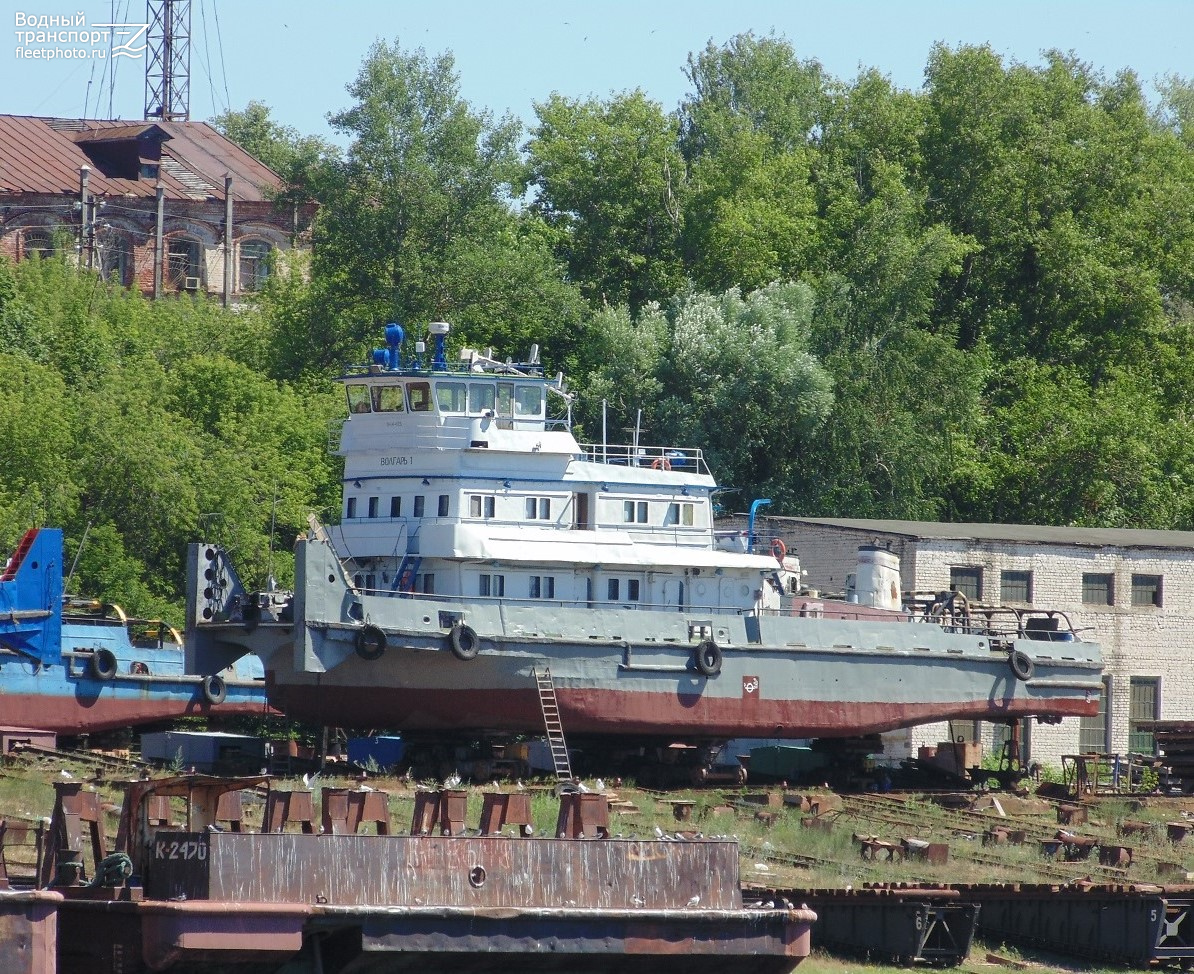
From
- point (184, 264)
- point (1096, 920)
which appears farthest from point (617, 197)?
point (1096, 920)

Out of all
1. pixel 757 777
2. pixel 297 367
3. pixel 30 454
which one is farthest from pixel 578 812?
pixel 297 367

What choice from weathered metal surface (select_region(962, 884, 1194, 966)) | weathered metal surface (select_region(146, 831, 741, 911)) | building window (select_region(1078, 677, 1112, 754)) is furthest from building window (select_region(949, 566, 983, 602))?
weathered metal surface (select_region(146, 831, 741, 911))

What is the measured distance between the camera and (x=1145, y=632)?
140 ft

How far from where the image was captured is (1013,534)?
4269 cm

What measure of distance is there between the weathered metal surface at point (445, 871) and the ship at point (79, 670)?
14.2m

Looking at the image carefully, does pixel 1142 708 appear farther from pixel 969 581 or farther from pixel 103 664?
pixel 103 664

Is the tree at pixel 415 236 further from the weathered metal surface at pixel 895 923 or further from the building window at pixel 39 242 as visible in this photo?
the weathered metal surface at pixel 895 923

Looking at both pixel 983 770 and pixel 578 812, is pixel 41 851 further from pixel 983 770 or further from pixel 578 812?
pixel 983 770

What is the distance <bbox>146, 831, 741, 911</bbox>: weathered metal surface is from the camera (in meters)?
17.2

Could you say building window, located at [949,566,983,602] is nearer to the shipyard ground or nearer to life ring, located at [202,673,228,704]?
the shipyard ground

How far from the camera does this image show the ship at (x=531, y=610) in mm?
31016

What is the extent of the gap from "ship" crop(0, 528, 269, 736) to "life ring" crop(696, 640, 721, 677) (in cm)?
738

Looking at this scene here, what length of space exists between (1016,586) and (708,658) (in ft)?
35.9

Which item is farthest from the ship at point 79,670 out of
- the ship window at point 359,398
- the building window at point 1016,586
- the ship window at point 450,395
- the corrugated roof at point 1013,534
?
the building window at point 1016,586
